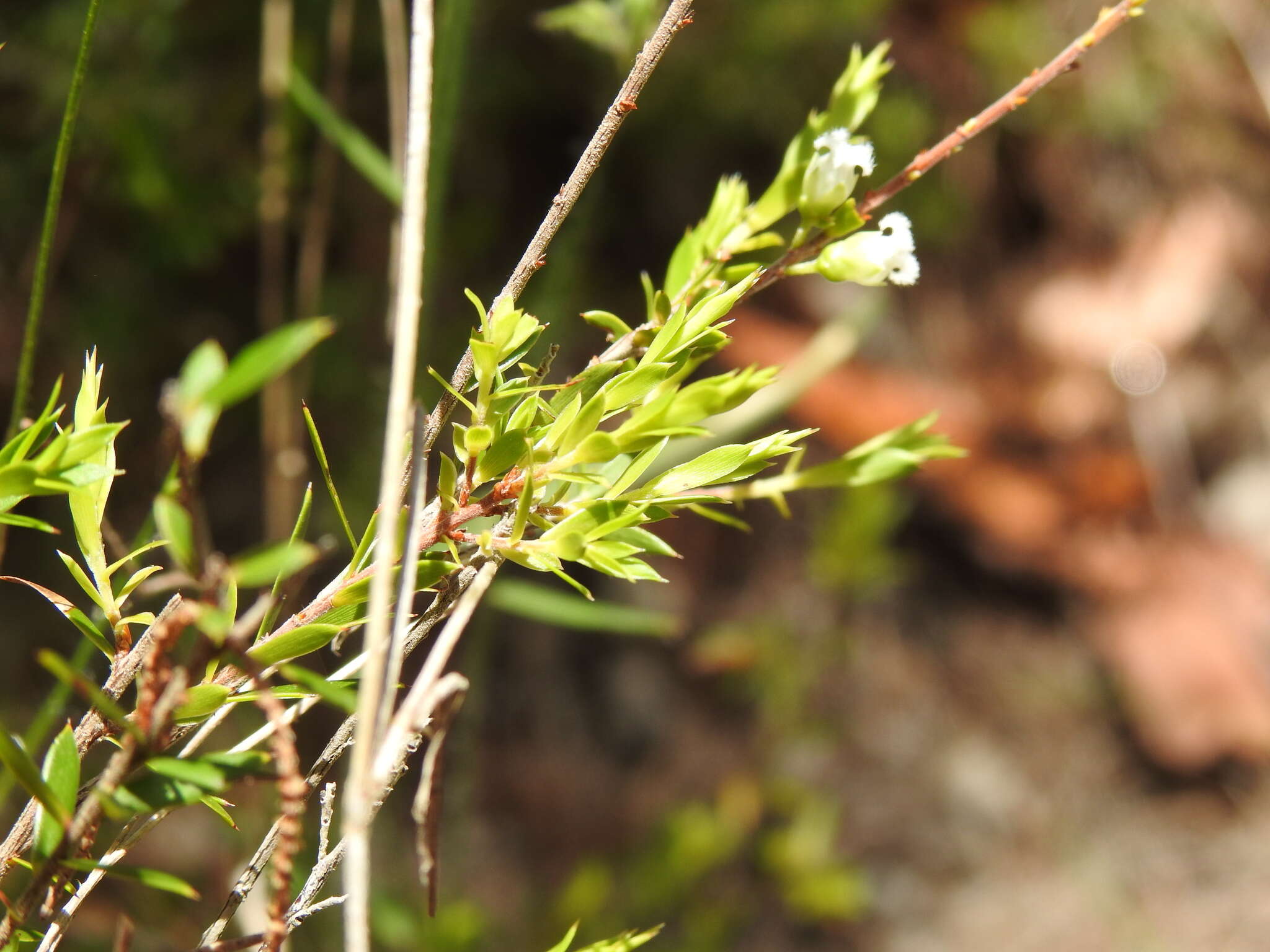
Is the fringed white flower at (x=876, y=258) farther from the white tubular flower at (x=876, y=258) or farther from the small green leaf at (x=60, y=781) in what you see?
the small green leaf at (x=60, y=781)

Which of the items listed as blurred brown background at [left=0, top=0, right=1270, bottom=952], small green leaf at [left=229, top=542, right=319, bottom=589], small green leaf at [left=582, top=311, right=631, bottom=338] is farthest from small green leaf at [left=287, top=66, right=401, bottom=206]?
small green leaf at [left=229, top=542, right=319, bottom=589]

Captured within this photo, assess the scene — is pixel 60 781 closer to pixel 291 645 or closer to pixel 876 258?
pixel 291 645

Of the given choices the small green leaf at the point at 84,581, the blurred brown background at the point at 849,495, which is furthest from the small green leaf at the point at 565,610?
the small green leaf at the point at 84,581

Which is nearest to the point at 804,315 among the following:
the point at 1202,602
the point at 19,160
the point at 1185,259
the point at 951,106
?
the point at 951,106

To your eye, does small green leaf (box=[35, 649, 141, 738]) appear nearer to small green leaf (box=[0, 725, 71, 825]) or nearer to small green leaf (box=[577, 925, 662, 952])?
small green leaf (box=[0, 725, 71, 825])

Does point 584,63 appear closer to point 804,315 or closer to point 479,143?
point 479,143

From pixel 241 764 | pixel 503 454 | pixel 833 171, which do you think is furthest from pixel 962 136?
pixel 241 764
